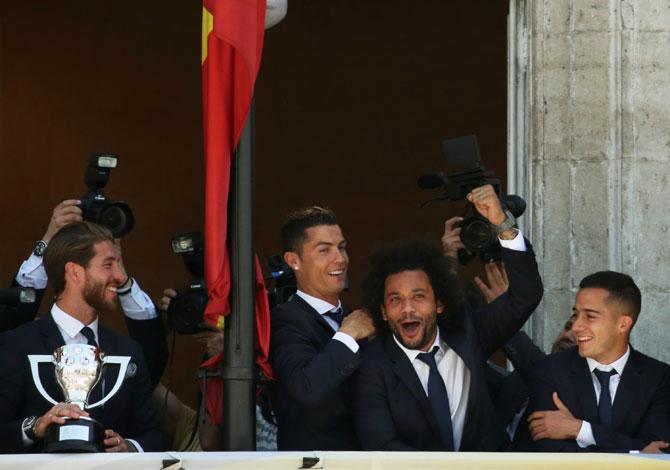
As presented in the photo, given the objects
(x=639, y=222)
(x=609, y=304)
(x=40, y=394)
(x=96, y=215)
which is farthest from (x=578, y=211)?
(x=40, y=394)

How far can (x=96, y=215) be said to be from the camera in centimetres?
580

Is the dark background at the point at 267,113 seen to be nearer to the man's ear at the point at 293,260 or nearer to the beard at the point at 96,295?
the man's ear at the point at 293,260

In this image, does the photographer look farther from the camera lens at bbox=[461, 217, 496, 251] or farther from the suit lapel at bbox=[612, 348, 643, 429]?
the suit lapel at bbox=[612, 348, 643, 429]

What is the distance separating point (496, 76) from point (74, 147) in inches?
124

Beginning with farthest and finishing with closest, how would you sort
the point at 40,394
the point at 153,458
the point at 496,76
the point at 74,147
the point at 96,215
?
the point at 74,147 < the point at 496,76 < the point at 96,215 < the point at 40,394 < the point at 153,458

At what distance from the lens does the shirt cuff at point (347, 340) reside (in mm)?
4785

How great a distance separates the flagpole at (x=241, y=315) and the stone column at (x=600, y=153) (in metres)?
1.84

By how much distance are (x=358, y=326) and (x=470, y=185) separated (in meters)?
0.68

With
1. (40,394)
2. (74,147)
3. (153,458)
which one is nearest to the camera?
(153,458)

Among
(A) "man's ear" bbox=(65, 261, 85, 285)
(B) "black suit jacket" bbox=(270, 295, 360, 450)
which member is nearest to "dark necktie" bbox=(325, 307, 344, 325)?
(B) "black suit jacket" bbox=(270, 295, 360, 450)

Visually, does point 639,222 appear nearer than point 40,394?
No

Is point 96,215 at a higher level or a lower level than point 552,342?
higher

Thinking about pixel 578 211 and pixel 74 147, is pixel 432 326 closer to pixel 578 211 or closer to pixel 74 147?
pixel 578 211

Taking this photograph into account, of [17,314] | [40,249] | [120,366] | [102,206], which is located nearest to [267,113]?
[102,206]
